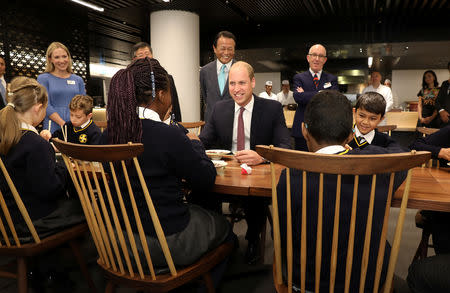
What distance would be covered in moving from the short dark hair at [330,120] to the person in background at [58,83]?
2.75 m

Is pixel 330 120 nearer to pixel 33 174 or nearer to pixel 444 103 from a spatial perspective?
pixel 33 174

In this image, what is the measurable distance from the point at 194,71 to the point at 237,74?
4.26 metres

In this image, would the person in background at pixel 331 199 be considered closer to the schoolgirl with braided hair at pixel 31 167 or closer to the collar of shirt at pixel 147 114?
the collar of shirt at pixel 147 114

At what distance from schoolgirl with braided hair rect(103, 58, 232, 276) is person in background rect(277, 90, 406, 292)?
368mm

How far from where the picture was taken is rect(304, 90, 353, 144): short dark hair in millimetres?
1162

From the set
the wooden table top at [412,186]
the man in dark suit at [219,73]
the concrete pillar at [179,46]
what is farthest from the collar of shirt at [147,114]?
the concrete pillar at [179,46]

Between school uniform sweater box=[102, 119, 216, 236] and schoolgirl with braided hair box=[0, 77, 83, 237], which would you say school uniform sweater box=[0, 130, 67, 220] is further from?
school uniform sweater box=[102, 119, 216, 236]

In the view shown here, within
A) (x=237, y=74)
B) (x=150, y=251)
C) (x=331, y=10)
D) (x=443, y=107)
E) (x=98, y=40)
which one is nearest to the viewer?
(x=150, y=251)

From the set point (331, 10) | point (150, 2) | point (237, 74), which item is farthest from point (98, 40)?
point (237, 74)

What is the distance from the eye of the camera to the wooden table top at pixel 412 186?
123cm

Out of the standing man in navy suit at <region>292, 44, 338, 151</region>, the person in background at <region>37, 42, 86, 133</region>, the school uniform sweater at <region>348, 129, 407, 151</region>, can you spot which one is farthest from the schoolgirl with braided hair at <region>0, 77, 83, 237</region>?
the standing man in navy suit at <region>292, 44, 338, 151</region>

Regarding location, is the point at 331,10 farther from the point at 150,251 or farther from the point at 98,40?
the point at 150,251

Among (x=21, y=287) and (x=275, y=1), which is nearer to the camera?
(x=21, y=287)

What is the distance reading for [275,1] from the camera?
6270mm
